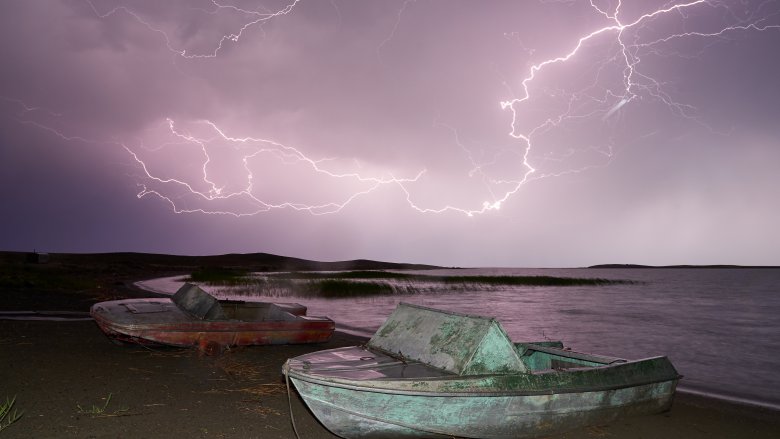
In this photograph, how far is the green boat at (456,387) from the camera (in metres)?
5.56

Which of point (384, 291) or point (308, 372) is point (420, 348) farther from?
point (384, 291)

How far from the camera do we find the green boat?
5.56 meters

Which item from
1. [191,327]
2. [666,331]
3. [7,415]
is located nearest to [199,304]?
[191,327]

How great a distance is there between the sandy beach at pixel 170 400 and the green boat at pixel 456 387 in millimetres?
832

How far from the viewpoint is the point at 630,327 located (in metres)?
25.5

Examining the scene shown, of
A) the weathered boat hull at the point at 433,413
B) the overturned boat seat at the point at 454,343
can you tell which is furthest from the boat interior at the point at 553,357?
the overturned boat seat at the point at 454,343

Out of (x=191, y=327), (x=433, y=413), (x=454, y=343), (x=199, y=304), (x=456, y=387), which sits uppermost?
(x=454, y=343)

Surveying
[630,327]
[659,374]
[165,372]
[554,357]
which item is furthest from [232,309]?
[630,327]

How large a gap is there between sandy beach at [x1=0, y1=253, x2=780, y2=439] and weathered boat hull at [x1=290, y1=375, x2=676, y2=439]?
3.23ft

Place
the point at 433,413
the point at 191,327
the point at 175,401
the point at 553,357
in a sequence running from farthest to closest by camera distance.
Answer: the point at 191,327, the point at 553,357, the point at 175,401, the point at 433,413

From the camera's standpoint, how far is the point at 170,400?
24.2 ft

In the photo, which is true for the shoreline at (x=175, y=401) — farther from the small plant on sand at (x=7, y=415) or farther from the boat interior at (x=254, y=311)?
the boat interior at (x=254, y=311)

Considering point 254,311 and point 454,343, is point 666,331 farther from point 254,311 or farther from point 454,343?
point 454,343

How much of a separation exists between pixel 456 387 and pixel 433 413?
0.43 meters
